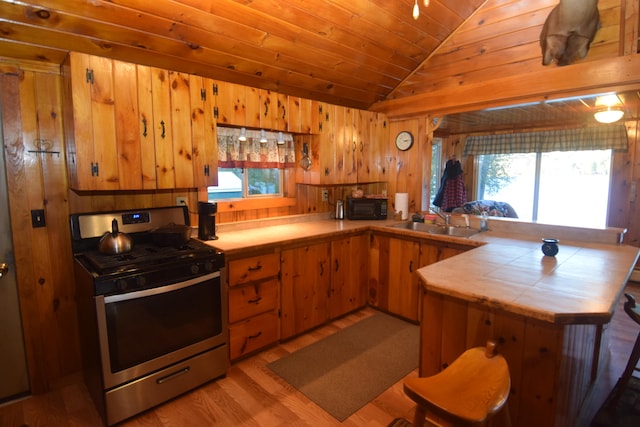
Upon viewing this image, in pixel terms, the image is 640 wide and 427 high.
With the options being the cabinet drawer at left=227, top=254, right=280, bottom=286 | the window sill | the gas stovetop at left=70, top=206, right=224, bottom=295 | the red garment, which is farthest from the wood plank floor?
the red garment

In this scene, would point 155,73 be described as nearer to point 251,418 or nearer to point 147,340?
point 147,340

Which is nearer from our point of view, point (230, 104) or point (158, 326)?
point (158, 326)

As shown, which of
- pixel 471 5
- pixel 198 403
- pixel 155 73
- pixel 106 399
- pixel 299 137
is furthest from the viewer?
pixel 299 137

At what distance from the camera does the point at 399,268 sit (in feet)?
10.5

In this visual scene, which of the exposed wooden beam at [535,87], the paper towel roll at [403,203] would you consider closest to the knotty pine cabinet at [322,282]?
the paper towel roll at [403,203]

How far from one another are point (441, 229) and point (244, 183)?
1979 millimetres

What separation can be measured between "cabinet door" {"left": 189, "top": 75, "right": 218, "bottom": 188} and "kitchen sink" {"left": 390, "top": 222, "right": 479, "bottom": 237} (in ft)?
6.05

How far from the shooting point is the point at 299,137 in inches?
135

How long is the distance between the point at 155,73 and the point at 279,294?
1809 millimetres

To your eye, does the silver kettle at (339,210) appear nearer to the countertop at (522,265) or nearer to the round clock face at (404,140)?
the countertop at (522,265)

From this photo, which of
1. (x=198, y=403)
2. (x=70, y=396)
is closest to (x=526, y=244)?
(x=198, y=403)

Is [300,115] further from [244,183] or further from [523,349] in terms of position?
[523,349]

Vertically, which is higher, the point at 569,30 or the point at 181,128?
the point at 569,30

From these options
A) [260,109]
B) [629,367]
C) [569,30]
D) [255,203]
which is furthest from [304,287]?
[569,30]
